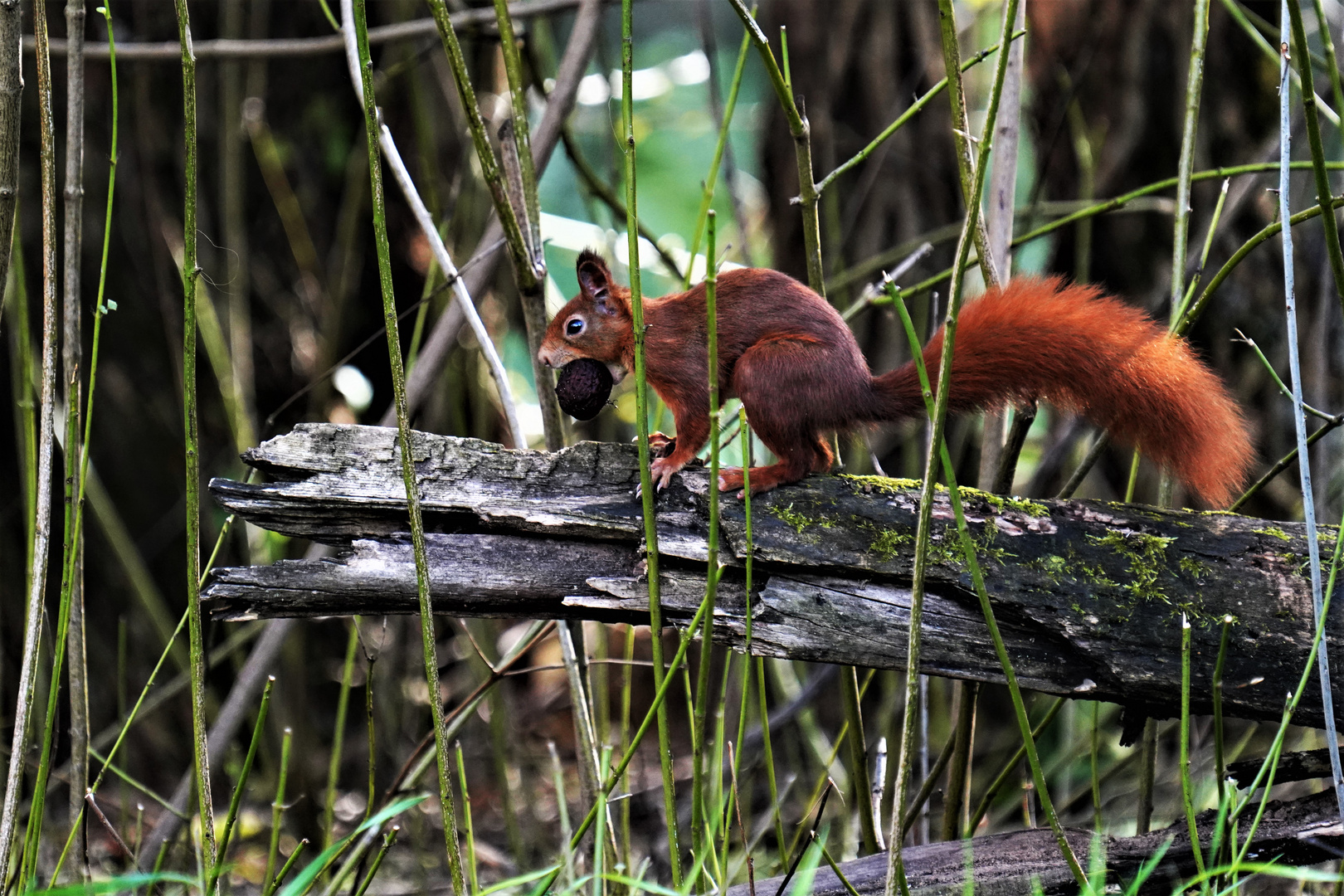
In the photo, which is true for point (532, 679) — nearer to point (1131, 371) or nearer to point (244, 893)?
point (244, 893)

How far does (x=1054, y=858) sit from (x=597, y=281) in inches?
49.2

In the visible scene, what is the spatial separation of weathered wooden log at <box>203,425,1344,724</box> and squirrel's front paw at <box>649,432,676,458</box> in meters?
0.43

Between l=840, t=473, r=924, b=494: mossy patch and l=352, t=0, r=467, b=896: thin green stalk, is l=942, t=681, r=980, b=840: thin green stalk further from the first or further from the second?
l=352, t=0, r=467, b=896: thin green stalk

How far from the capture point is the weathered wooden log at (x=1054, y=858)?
49.4 inches

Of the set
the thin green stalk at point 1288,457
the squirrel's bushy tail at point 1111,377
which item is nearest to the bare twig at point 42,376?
the squirrel's bushy tail at point 1111,377

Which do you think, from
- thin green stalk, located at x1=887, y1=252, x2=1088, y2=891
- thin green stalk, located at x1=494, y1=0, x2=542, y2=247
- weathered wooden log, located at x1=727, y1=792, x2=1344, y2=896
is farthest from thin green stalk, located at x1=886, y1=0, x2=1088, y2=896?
thin green stalk, located at x1=494, y1=0, x2=542, y2=247

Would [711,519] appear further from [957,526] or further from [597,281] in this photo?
[597,281]

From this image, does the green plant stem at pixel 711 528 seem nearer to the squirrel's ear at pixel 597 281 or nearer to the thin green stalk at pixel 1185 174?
the thin green stalk at pixel 1185 174

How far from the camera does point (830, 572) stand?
132 centimetres

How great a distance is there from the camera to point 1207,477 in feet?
4.73

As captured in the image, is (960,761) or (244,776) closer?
(244,776)

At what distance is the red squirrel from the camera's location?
4.70 ft

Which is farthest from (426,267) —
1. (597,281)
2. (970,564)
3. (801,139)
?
(970,564)

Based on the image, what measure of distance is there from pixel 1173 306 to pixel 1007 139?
0.40 m
